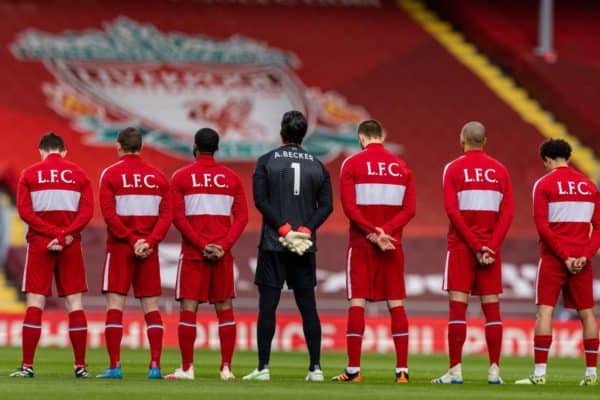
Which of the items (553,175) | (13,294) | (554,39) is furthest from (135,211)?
(554,39)

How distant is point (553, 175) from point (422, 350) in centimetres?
821

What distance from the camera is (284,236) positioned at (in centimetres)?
1279

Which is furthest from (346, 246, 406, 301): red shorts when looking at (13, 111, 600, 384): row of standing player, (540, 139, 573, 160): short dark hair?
(540, 139, 573, 160): short dark hair

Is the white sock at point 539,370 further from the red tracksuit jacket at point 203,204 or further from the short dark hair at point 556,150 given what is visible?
the red tracksuit jacket at point 203,204

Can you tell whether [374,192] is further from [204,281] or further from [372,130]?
[204,281]

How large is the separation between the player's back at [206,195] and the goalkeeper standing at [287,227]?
0.33 meters

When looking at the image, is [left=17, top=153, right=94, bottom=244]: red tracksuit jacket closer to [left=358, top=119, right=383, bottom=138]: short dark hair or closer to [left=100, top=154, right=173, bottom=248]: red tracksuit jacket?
[left=100, top=154, right=173, bottom=248]: red tracksuit jacket

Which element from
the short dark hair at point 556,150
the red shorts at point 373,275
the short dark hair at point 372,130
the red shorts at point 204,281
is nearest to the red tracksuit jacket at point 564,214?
the short dark hair at point 556,150

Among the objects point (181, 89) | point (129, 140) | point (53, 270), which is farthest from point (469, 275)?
point (181, 89)

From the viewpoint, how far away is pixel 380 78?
30625 mm

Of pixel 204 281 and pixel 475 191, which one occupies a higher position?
pixel 475 191

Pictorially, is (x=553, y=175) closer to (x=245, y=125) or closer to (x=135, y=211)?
(x=135, y=211)

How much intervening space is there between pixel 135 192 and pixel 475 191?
290 centimetres

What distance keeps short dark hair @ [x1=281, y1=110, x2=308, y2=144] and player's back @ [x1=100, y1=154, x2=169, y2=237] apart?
1115mm
